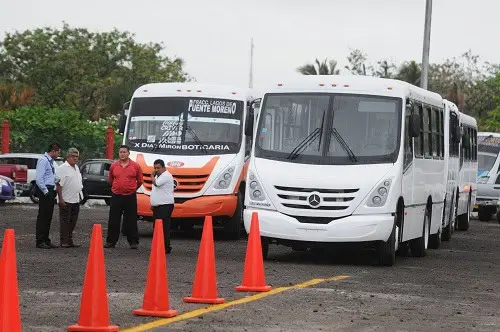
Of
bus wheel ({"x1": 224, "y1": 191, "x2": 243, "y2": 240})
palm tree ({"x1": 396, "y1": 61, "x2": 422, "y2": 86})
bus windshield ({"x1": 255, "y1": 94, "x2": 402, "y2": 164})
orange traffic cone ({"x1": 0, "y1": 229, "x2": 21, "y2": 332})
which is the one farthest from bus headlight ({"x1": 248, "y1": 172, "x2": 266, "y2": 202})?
palm tree ({"x1": 396, "y1": 61, "x2": 422, "y2": 86})

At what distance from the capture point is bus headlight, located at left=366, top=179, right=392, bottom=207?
2138cm

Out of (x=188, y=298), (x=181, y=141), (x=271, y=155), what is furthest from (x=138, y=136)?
(x=188, y=298)

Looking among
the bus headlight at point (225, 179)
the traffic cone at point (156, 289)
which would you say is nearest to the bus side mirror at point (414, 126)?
the bus headlight at point (225, 179)

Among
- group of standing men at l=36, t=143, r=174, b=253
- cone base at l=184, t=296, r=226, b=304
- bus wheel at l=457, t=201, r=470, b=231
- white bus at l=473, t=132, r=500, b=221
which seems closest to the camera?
cone base at l=184, t=296, r=226, b=304

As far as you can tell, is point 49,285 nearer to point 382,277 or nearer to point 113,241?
point 382,277

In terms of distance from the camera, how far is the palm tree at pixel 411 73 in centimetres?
8419

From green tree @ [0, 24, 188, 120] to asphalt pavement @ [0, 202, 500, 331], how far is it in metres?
52.4

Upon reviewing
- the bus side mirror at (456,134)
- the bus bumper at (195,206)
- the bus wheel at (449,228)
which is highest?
the bus side mirror at (456,134)

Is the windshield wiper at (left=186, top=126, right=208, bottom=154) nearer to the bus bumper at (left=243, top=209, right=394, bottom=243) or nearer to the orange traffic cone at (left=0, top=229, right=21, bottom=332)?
the bus bumper at (left=243, top=209, right=394, bottom=243)

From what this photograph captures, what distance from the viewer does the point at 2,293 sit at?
10219 millimetres

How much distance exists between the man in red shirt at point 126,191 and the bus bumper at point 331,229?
3485 millimetres

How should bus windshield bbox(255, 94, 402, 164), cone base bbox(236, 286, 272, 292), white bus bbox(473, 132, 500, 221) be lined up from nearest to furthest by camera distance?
cone base bbox(236, 286, 272, 292), bus windshield bbox(255, 94, 402, 164), white bus bbox(473, 132, 500, 221)

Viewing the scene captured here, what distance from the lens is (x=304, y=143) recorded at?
864 inches

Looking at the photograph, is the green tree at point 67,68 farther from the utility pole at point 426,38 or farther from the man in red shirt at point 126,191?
the man in red shirt at point 126,191
